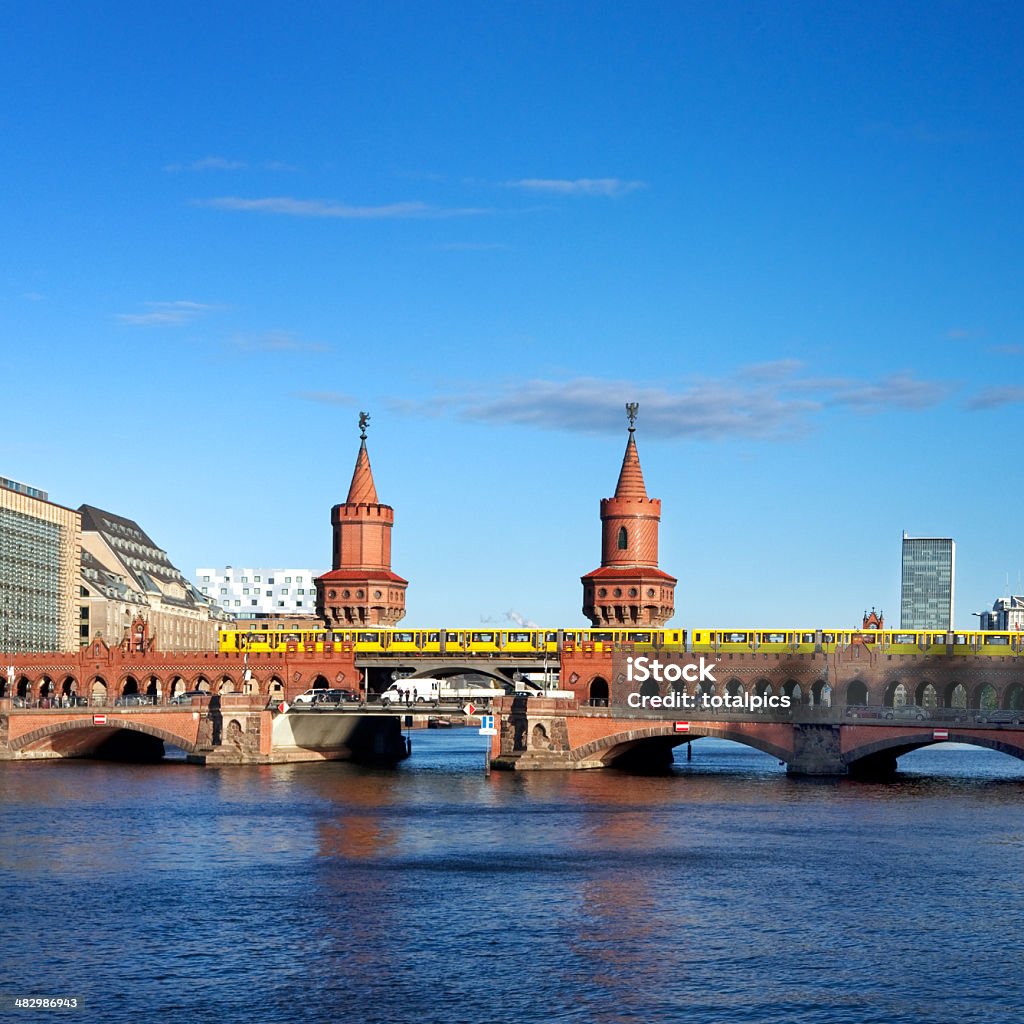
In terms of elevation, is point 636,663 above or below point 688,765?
above

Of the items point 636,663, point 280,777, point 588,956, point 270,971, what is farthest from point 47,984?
point 636,663

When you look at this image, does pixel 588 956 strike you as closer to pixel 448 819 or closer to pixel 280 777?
pixel 448 819

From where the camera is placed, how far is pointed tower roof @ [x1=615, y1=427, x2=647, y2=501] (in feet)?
631

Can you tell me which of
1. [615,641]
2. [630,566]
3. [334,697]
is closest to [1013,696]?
[615,641]

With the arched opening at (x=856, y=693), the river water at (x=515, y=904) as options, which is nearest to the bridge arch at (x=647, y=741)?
the river water at (x=515, y=904)

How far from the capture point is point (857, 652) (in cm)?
15375

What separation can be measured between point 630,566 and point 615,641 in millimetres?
24500

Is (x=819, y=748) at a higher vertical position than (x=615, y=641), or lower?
lower

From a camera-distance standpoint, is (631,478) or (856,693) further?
(631,478)

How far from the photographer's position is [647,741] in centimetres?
15600

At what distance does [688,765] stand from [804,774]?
96.1 feet

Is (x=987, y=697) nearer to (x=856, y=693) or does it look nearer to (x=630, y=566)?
(x=856, y=693)

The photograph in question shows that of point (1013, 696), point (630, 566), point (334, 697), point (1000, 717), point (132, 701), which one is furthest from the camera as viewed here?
point (630, 566)

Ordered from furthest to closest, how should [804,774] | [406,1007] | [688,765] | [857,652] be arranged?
[688,765] < [857,652] < [804,774] < [406,1007]
